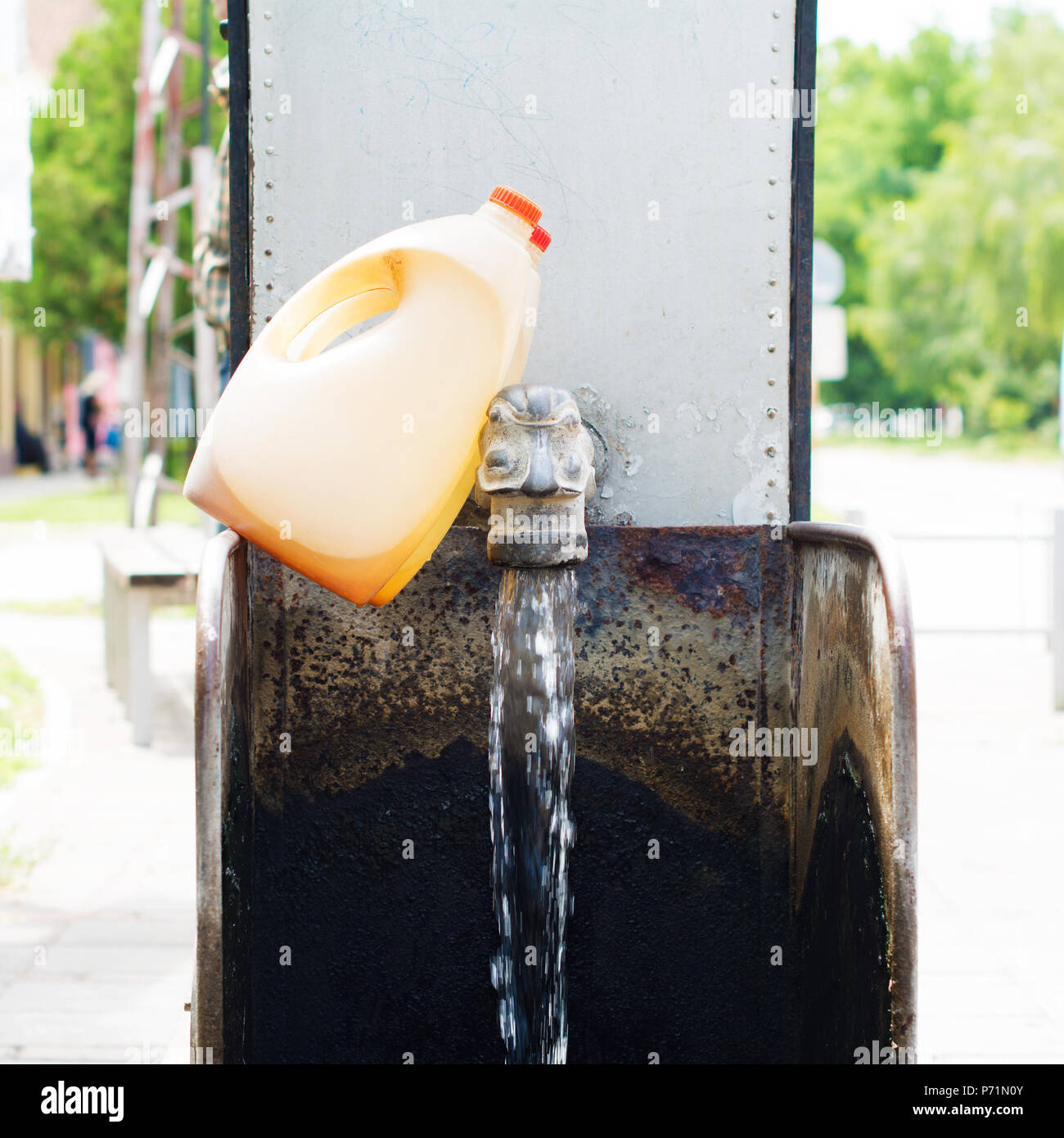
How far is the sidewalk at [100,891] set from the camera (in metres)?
3.38

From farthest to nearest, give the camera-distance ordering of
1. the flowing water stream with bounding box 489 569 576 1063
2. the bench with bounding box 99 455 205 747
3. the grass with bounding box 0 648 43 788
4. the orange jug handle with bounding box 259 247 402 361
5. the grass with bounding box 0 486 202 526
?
the grass with bounding box 0 486 202 526, the bench with bounding box 99 455 205 747, the grass with bounding box 0 648 43 788, the flowing water stream with bounding box 489 569 576 1063, the orange jug handle with bounding box 259 247 402 361

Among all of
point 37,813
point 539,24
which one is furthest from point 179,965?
point 539,24

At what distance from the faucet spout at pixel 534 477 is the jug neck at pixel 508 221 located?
254 millimetres

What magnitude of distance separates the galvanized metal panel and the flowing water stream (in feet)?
1.30

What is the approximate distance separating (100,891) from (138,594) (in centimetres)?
201

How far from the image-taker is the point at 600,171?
108 inches

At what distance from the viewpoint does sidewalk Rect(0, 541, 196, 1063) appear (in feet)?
11.1

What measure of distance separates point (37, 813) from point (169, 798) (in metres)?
0.50

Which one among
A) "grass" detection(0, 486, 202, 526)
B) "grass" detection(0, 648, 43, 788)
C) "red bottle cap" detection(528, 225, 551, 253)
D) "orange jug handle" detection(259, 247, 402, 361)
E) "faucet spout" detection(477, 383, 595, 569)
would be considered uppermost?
"red bottle cap" detection(528, 225, 551, 253)

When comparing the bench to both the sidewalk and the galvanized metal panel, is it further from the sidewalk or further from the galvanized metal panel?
the galvanized metal panel

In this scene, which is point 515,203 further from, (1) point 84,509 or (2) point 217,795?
(1) point 84,509

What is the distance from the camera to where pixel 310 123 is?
2719 mm

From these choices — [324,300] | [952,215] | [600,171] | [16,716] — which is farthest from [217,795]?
[952,215]

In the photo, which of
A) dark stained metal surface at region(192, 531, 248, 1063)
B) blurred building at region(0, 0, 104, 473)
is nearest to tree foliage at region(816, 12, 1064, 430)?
blurred building at region(0, 0, 104, 473)
